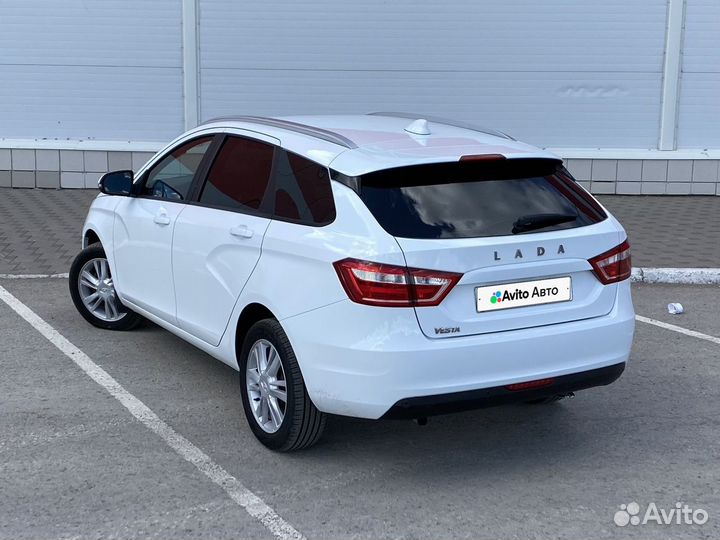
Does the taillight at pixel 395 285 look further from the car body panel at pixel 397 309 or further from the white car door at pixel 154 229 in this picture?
the white car door at pixel 154 229

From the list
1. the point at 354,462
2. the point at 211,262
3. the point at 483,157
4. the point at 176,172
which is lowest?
the point at 354,462

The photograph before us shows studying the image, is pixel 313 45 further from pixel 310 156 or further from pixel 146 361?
pixel 310 156

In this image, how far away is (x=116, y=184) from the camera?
20.2 feet

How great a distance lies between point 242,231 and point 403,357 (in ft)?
4.06

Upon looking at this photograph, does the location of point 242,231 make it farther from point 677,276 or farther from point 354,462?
point 677,276

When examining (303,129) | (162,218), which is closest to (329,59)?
(162,218)

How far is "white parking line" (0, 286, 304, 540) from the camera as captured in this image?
399 centimetres

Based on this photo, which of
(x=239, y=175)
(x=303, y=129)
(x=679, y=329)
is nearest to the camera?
(x=303, y=129)

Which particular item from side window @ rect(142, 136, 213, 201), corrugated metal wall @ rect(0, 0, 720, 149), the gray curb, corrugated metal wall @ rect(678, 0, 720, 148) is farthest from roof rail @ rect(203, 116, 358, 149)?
corrugated metal wall @ rect(678, 0, 720, 148)

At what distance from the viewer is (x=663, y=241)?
1021cm

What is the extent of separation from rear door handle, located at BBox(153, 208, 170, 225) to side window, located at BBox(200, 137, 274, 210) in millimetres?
346

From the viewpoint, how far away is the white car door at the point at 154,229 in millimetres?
5605

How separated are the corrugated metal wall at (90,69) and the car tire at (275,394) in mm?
8989

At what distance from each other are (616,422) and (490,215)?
5.26 feet
